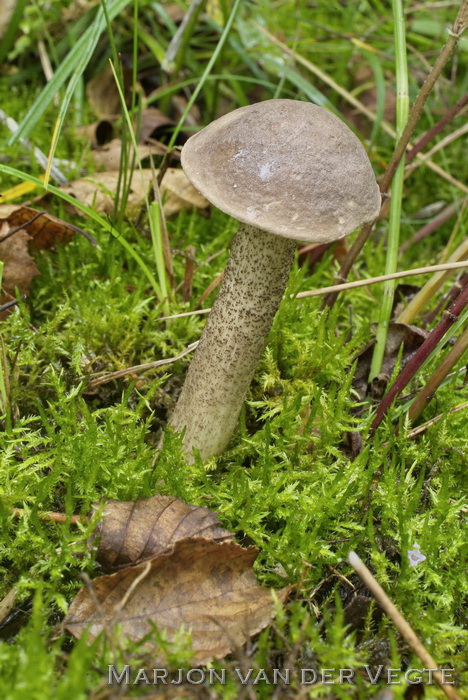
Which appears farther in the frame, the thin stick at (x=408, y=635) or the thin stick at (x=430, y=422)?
the thin stick at (x=430, y=422)

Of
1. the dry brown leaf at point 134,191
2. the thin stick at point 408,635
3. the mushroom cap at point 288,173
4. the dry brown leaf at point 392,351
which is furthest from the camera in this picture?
the dry brown leaf at point 134,191

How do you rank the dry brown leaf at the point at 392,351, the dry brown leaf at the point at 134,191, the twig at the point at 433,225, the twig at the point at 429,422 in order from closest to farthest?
the twig at the point at 429,422, the dry brown leaf at the point at 392,351, the dry brown leaf at the point at 134,191, the twig at the point at 433,225

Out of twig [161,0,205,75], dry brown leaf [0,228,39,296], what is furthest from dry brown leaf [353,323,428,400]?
twig [161,0,205,75]

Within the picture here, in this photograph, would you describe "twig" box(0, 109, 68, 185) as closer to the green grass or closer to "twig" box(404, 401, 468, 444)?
the green grass

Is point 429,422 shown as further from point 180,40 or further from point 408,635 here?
point 180,40

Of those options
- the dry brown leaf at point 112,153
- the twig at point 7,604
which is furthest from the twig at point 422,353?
the dry brown leaf at point 112,153

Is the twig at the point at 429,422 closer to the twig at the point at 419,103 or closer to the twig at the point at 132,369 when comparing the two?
the twig at the point at 419,103

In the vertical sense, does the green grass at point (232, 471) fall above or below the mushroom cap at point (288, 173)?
below
